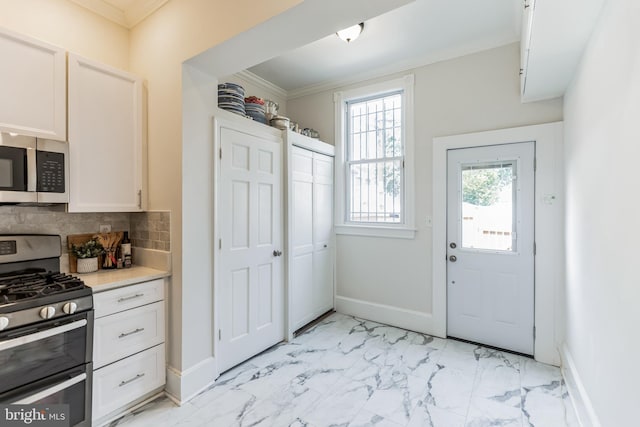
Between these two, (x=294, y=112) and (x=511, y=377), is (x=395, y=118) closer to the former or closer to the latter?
(x=294, y=112)

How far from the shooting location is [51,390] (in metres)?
1.58

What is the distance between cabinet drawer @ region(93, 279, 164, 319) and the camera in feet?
5.98

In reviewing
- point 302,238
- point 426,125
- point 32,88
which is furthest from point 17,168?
point 426,125

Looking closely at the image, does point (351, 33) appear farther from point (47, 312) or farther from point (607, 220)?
point (47, 312)

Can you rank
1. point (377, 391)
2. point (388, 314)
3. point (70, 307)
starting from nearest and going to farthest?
1. point (70, 307)
2. point (377, 391)
3. point (388, 314)

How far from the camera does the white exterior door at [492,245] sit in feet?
8.87

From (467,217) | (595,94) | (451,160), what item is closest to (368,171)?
(451,160)

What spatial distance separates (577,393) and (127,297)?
9.82ft

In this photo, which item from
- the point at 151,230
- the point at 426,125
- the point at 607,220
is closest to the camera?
the point at 607,220

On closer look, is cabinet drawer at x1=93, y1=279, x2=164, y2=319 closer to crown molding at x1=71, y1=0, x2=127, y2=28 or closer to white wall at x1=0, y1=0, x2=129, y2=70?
white wall at x1=0, y1=0, x2=129, y2=70

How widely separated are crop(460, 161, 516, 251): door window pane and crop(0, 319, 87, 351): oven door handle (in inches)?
122

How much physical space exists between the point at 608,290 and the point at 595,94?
1.07 metres
